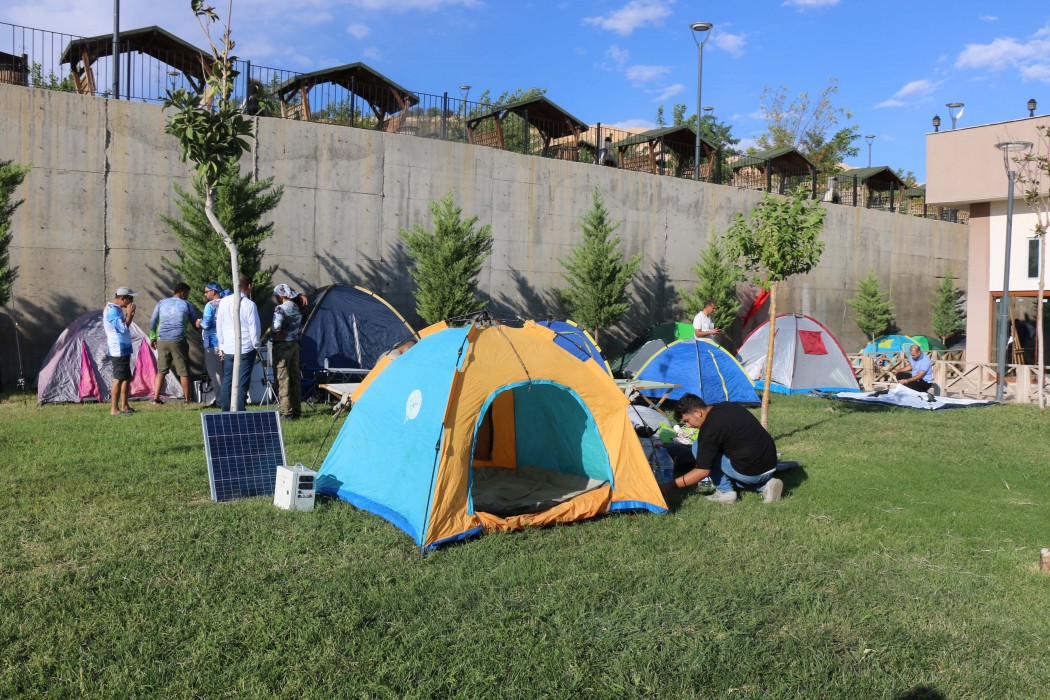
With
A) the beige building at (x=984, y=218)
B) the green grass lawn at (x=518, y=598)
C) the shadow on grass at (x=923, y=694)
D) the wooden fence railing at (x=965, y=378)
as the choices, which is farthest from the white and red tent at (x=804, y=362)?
the shadow on grass at (x=923, y=694)

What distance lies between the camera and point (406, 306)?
1466cm

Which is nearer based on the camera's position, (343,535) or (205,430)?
(343,535)

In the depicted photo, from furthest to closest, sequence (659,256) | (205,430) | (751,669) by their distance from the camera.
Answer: (659,256)
(205,430)
(751,669)

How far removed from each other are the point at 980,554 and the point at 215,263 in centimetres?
990

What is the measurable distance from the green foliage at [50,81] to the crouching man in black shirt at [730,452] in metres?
11.6

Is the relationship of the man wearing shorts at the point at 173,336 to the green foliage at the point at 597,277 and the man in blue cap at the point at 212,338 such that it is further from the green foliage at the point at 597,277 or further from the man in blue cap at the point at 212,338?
the green foliage at the point at 597,277

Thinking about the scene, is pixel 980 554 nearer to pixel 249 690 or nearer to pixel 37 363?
pixel 249 690

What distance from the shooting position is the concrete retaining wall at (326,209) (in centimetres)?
1171

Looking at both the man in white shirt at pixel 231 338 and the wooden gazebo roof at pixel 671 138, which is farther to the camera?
the wooden gazebo roof at pixel 671 138

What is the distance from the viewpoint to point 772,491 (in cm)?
666

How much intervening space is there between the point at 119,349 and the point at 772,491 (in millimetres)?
7457

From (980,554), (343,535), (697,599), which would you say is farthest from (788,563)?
(343,535)

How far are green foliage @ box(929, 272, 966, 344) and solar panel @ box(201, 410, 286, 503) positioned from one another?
2218 cm

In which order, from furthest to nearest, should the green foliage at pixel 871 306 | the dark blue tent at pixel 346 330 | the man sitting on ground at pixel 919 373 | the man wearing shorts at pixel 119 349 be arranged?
1. the green foliage at pixel 871 306
2. the man sitting on ground at pixel 919 373
3. the dark blue tent at pixel 346 330
4. the man wearing shorts at pixel 119 349
